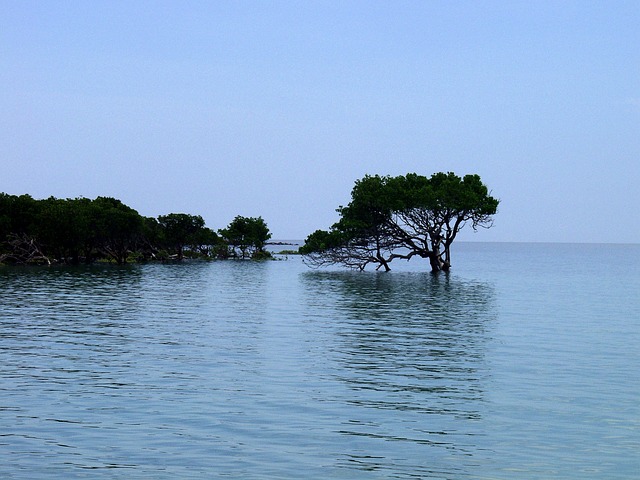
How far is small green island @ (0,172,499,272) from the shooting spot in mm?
92250

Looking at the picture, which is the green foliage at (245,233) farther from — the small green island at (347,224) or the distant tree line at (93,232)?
the small green island at (347,224)

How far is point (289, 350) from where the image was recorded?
97.0 feet

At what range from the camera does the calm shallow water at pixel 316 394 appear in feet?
47.4

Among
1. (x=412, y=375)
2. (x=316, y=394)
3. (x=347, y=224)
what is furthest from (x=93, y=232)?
(x=316, y=394)

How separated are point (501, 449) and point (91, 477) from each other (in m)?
8.10

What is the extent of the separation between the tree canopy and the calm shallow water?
4608 cm

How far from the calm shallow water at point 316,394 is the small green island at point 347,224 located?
47.4 m

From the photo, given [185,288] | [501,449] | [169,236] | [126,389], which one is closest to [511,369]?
[501,449]

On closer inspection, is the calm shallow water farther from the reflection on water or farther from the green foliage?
the green foliage

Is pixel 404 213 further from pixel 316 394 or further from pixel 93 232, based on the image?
pixel 316 394

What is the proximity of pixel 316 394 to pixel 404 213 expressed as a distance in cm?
7431

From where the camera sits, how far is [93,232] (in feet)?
362

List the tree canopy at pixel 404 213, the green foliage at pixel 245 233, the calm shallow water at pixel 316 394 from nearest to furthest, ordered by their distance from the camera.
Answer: the calm shallow water at pixel 316 394, the tree canopy at pixel 404 213, the green foliage at pixel 245 233

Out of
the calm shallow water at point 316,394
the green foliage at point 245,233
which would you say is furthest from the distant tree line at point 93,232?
the calm shallow water at point 316,394
